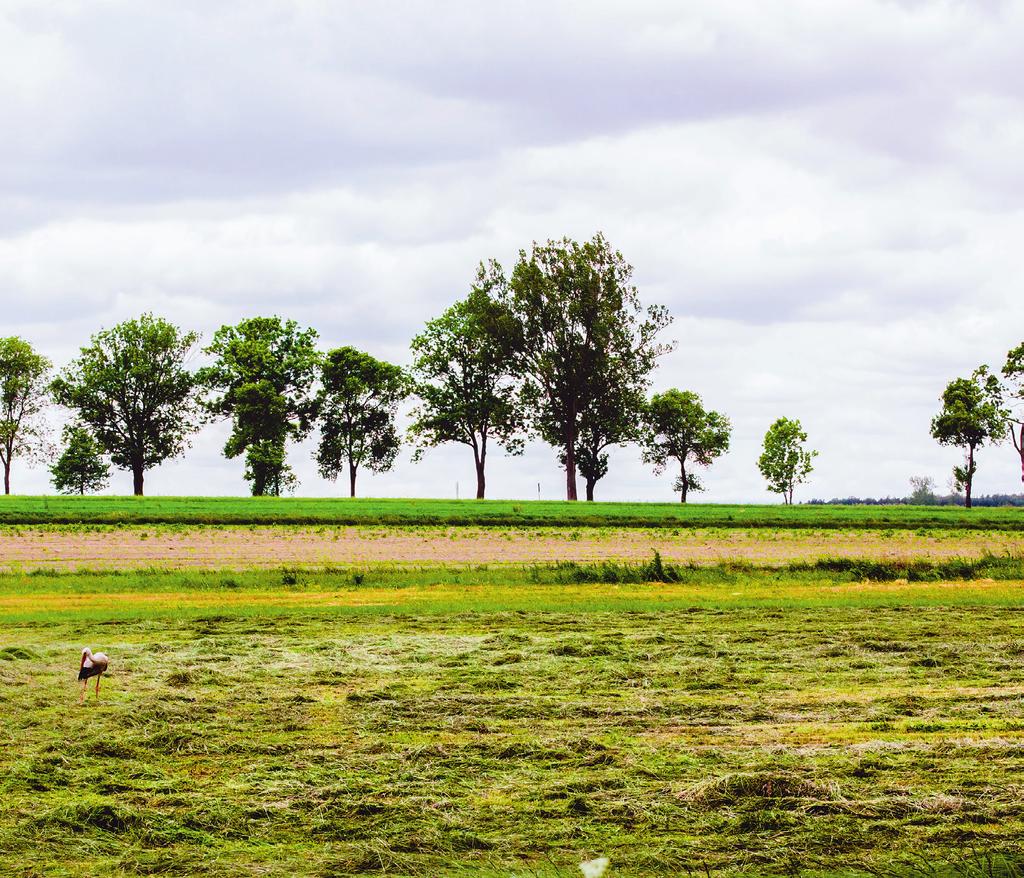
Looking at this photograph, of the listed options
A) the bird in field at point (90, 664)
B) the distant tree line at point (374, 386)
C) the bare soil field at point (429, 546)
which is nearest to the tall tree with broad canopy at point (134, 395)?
the distant tree line at point (374, 386)

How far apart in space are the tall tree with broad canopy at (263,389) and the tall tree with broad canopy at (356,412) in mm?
1693

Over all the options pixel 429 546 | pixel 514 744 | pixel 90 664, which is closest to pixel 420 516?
pixel 429 546

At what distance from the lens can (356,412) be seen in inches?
3814

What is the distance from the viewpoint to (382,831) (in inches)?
324

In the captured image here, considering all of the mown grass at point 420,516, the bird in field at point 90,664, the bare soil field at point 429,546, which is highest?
the mown grass at point 420,516

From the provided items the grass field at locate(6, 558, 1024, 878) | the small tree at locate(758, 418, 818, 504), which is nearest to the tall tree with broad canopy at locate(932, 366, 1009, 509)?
the small tree at locate(758, 418, 818, 504)

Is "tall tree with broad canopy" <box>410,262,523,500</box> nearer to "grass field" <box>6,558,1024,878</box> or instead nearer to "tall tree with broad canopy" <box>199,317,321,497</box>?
"tall tree with broad canopy" <box>199,317,321,497</box>

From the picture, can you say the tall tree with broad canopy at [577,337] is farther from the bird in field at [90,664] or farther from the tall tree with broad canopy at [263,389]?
the bird in field at [90,664]

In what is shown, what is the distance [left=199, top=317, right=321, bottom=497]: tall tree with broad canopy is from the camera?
89.6m

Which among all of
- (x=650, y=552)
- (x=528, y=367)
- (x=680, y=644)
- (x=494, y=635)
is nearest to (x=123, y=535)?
→ (x=650, y=552)

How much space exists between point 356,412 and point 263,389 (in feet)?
33.6

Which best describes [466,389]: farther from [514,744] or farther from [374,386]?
[514,744]

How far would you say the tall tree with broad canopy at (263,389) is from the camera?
89.6 metres

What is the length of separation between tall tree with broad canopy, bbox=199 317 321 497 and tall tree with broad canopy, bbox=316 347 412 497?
5.56 ft
